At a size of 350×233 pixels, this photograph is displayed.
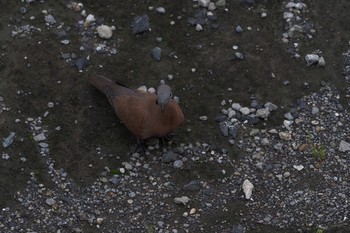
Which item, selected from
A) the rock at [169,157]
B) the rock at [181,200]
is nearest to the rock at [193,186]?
the rock at [181,200]

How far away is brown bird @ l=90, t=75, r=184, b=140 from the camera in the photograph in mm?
7848

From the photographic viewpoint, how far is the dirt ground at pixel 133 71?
8.19m

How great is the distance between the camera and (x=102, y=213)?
7719mm

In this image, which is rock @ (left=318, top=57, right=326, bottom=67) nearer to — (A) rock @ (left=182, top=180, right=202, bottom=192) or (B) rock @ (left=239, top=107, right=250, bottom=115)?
(B) rock @ (left=239, top=107, right=250, bottom=115)

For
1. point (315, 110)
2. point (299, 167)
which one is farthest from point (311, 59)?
point (299, 167)

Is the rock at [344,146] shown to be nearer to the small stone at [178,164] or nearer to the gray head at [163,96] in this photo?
the small stone at [178,164]

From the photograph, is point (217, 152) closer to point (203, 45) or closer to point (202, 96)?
point (202, 96)

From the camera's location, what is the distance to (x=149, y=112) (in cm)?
791

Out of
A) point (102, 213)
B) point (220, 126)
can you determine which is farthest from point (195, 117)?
point (102, 213)

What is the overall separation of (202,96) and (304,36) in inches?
59.7

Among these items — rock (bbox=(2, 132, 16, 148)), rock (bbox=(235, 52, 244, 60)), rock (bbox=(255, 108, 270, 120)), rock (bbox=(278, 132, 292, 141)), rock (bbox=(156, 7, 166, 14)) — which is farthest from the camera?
rock (bbox=(156, 7, 166, 14))

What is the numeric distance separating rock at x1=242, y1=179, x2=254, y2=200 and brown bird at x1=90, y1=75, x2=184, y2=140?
35.7 inches

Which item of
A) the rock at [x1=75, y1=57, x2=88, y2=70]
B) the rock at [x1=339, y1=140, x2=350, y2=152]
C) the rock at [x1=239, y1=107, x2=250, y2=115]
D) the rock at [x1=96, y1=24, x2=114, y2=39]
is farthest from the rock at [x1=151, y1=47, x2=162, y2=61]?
the rock at [x1=339, y1=140, x2=350, y2=152]

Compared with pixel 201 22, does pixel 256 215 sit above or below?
below
